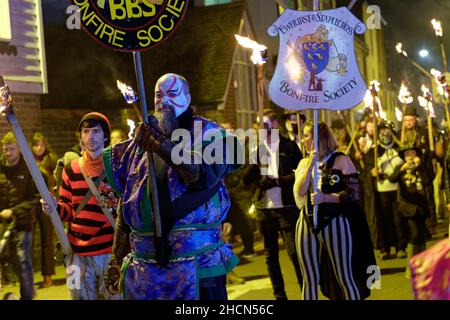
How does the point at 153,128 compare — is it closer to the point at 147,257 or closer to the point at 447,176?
the point at 147,257

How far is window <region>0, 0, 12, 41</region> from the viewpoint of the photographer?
11.2 metres

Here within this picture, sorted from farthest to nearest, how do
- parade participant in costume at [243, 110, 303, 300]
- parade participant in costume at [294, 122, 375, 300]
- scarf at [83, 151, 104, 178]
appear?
parade participant in costume at [243, 110, 303, 300] < parade participant in costume at [294, 122, 375, 300] < scarf at [83, 151, 104, 178]

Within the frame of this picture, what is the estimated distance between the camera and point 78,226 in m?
6.61

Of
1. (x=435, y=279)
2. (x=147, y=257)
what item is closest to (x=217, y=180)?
(x=147, y=257)

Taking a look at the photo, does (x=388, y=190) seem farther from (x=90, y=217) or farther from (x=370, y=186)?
(x=90, y=217)

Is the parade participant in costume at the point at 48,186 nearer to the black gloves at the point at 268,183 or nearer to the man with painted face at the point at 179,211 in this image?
the black gloves at the point at 268,183

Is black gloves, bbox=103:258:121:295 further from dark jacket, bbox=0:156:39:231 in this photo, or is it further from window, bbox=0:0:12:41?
window, bbox=0:0:12:41

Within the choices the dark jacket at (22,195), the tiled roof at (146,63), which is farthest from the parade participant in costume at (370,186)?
the dark jacket at (22,195)

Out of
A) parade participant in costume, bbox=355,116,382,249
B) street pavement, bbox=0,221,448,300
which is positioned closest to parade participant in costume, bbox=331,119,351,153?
parade participant in costume, bbox=355,116,382,249

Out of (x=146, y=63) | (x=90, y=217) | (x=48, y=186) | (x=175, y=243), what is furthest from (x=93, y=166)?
(x=146, y=63)

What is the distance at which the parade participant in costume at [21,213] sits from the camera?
8766 millimetres

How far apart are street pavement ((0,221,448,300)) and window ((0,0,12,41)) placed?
3352 millimetres

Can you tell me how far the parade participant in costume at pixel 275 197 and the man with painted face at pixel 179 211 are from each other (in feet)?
12.0
